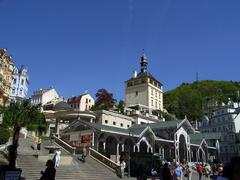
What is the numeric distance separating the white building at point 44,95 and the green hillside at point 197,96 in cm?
4224

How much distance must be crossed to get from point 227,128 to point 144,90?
27773 mm

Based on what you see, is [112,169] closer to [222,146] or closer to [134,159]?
[134,159]

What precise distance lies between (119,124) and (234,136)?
3216 cm

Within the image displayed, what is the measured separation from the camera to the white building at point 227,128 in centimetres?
7119

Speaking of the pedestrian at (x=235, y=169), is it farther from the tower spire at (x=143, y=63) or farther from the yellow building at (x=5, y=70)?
the tower spire at (x=143, y=63)

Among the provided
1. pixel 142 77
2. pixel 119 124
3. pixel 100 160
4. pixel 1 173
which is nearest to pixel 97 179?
pixel 100 160

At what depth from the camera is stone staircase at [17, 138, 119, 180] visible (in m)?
22.2

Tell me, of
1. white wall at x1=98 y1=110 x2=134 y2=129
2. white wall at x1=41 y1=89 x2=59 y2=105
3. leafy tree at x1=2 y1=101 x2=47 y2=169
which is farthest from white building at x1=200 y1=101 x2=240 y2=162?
white wall at x1=41 y1=89 x2=59 y2=105

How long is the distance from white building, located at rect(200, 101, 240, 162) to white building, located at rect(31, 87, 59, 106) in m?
58.3

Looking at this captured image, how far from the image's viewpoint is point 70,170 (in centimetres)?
2434

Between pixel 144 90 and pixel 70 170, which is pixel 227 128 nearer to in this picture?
pixel 144 90

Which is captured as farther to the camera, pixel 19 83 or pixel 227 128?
pixel 19 83

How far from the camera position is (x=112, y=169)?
28.5 meters

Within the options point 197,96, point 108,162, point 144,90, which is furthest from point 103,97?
point 108,162
